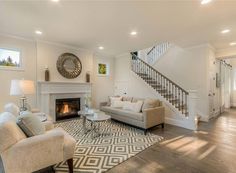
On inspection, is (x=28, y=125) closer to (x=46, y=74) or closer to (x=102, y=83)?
(x=46, y=74)

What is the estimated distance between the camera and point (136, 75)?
618cm

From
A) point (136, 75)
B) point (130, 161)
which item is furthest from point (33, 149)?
point (136, 75)

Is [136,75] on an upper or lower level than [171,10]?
lower

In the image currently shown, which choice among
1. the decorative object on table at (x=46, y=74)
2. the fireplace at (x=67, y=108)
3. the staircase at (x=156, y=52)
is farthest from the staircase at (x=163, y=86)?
the decorative object on table at (x=46, y=74)

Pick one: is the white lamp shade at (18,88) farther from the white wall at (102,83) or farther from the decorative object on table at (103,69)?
the decorative object on table at (103,69)

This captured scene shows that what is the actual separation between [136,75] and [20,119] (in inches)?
194

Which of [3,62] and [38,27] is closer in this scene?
[38,27]

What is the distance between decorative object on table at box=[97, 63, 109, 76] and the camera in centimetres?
671

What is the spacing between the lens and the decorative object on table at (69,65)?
5.21 metres

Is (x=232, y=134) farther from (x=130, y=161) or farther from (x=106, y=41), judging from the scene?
(x=106, y=41)

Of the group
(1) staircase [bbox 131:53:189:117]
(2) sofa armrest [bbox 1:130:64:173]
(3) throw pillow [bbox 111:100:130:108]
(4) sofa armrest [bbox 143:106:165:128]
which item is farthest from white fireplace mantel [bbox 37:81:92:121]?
(2) sofa armrest [bbox 1:130:64:173]

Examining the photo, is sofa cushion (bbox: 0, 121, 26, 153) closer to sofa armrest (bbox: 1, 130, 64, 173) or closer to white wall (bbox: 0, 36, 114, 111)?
sofa armrest (bbox: 1, 130, 64, 173)

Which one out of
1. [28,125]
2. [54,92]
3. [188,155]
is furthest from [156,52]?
[28,125]

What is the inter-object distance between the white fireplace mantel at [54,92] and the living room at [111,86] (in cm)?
3
